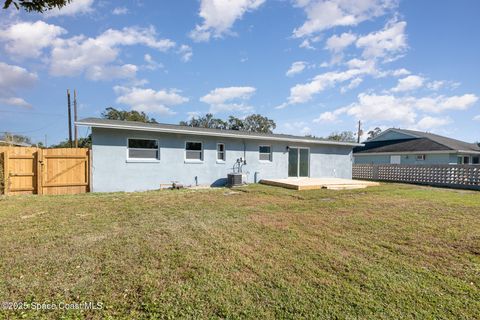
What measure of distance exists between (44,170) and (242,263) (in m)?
9.26

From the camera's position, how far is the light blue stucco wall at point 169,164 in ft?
31.1

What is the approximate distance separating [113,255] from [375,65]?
49.1ft

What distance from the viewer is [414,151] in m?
19.6

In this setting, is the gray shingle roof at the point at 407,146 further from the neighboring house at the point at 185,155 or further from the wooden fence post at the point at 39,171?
the wooden fence post at the point at 39,171

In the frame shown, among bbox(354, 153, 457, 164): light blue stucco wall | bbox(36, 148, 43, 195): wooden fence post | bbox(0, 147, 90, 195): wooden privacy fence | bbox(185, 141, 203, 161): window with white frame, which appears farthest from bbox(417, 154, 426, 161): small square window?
bbox(36, 148, 43, 195): wooden fence post

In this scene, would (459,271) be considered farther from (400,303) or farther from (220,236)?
(220,236)

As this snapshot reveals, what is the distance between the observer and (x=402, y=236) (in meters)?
4.32

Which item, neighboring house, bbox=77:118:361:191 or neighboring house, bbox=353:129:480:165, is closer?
neighboring house, bbox=77:118:361:191

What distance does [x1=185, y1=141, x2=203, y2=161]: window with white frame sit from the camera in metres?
11.2

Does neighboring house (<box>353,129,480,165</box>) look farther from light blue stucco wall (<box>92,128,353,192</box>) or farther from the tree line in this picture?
light blue stucco wall (<box>92,128,353,192</box>)

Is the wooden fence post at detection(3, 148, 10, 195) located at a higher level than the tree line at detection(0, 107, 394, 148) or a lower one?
lower

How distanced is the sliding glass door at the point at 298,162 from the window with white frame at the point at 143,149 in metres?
7.71

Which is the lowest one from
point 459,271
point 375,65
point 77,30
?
point 459,271

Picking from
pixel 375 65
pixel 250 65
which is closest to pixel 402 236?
pixel 375 65
